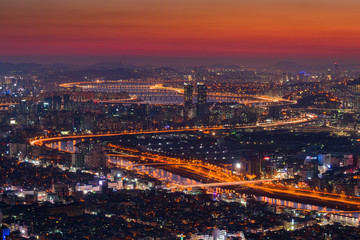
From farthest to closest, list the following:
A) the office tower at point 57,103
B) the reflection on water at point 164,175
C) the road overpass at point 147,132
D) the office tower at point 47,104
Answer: the office tower at point 57,103 → the office tower at point 47,104 → the road overpass at point 147,132 → the reflection on water at point 164,175

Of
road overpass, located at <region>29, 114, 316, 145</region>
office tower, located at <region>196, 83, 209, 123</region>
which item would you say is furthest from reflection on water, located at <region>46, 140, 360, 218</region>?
office tower, located at <region>196, 83, 209, 123</region>

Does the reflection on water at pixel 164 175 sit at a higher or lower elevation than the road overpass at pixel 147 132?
higher

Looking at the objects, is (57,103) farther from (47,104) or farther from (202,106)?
(202,106)

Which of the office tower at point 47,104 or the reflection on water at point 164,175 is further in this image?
the office tower at point 47,104

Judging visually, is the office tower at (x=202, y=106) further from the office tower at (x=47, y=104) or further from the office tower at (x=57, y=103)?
the office tower at (x=47, y=104)

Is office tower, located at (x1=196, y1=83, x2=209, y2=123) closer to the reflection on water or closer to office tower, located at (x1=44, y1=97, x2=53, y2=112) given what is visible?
office tower, located at (x1=44, y1=97, x2=53, y2=112)

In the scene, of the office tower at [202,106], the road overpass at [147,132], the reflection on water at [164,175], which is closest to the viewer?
the reflection on water at [164,175]

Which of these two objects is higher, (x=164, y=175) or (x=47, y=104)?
(x=164, y=175)

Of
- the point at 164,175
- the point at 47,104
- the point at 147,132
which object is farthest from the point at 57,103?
the point at 164,175

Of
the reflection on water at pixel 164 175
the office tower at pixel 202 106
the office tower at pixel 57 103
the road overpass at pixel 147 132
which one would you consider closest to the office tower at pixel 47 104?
the office tower at pixel 57 103

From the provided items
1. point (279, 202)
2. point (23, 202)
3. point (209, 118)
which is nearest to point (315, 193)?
point (279, 202)

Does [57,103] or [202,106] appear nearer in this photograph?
[202,106]

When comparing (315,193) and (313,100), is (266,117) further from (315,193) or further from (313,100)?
(315,193)
